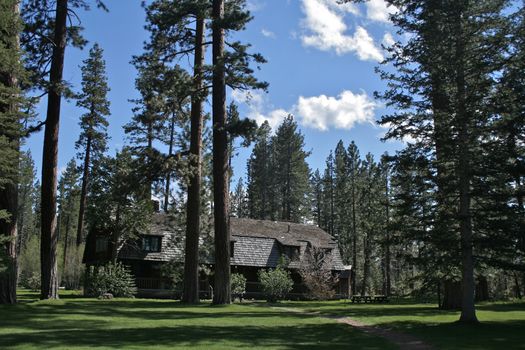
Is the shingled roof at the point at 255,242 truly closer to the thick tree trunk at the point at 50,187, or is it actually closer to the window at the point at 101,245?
the window at the point at 101,245

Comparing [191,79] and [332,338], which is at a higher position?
[191,79]

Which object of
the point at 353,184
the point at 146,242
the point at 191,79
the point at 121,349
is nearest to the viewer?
the point at 121,349

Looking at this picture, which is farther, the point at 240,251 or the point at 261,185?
the point at 261,185

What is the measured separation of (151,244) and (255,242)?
9.02 meters

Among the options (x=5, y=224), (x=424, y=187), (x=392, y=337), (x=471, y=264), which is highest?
(x=424, y=187)

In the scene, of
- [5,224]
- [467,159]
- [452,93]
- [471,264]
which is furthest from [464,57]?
[5,224]

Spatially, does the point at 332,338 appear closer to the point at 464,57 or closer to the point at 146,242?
the point at 464,57

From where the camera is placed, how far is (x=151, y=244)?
128ft

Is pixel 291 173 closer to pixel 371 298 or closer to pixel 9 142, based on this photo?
pixel 371 298

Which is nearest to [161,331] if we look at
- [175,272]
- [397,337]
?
[397,337]

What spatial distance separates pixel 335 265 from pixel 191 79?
92.2 ft

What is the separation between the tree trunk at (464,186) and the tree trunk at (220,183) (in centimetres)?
913

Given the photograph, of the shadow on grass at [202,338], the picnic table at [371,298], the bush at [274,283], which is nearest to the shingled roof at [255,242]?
the bush at [274,283]

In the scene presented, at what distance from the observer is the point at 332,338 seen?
13094mm
